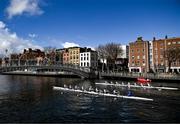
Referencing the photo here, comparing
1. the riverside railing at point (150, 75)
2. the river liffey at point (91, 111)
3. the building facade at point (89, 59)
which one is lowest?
the river liffey at point (91, 111)

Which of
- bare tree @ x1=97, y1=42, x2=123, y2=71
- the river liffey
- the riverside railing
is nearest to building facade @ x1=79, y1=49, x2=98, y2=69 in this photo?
bare tree @ x1=97, y1=42, x2=123, y2=71

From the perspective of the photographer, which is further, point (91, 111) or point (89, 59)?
point (89, 59)

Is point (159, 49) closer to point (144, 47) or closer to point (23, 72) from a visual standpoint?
point (144, 47)

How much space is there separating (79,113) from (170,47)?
251 ft

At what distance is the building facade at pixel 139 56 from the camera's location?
106062mm

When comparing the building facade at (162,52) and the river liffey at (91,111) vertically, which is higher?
the building facade at (162,52)

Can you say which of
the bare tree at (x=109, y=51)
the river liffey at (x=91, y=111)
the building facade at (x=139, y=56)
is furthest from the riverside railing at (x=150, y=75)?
the river liffey at (x=91, y=111)

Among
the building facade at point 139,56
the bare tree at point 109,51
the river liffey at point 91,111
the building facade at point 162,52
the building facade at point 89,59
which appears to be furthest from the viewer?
the building facade at point 89,59

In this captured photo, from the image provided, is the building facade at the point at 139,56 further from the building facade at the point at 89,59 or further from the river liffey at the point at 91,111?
the river liffey at the point at 91,111

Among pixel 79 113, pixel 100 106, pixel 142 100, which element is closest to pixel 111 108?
pixel 100 106

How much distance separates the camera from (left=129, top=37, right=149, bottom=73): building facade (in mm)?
106062

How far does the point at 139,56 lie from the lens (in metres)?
108

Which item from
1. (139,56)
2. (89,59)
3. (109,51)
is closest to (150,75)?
(139,56)

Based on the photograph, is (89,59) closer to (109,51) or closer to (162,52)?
(109,51)
